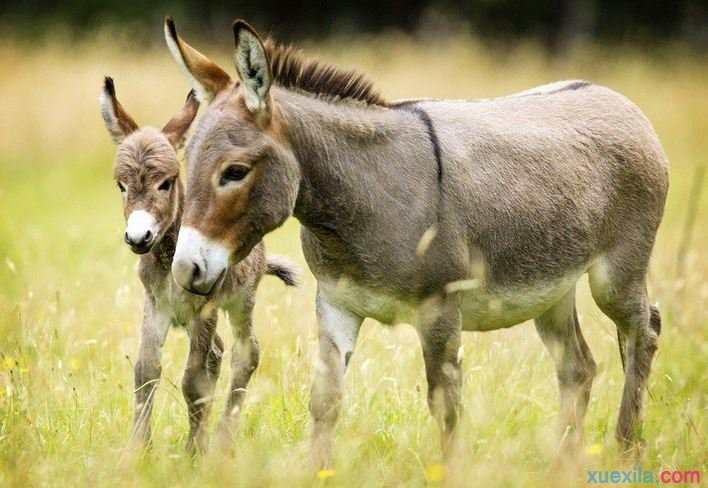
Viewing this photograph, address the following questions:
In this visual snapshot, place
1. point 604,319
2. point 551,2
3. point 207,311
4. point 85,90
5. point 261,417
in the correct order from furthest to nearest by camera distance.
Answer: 1. point 551,2
2. point 85,90
3. point 604,319
4. point 261,417
5. point 207,311

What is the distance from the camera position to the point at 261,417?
211 inches

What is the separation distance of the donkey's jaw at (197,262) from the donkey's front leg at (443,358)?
93 cm

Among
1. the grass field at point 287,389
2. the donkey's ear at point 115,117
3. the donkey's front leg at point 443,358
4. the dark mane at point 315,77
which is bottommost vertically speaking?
the grass field at point 287,389

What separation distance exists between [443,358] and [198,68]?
1529 millimetres

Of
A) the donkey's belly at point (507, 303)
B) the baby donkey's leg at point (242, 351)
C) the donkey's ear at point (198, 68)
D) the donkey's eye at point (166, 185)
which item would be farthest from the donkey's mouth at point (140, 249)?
the donkey's belly at point (507, 303)

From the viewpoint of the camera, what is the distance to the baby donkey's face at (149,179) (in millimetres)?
4695

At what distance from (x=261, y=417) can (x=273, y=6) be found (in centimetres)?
2338

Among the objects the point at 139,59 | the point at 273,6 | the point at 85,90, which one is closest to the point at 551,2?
the point at 273,6

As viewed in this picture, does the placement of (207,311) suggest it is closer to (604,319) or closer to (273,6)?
(604,319)

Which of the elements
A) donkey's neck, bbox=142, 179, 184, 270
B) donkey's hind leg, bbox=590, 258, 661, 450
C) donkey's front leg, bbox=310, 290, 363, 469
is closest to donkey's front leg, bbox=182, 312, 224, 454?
donkey's neck, bbox=142, 179, 184, 270

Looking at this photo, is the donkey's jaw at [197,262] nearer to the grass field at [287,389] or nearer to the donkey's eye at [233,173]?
the donkey's eye at [233,173]

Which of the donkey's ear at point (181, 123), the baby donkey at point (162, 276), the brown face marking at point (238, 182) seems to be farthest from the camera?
the donkey's ear at point (181, 123)

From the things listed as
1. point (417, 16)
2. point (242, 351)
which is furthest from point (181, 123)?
point (417, 16)

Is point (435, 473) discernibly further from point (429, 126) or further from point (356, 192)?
point (429, 126)
